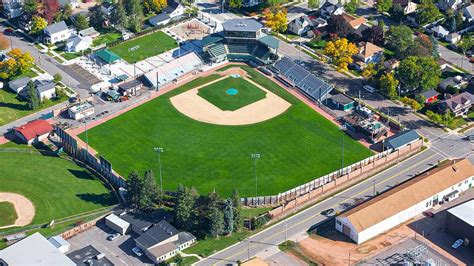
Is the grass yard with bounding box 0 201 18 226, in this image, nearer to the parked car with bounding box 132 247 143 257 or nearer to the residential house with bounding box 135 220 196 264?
the parked car with bounding box 132 247 143 257

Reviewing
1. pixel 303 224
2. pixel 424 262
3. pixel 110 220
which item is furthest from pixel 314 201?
pixel 110 220

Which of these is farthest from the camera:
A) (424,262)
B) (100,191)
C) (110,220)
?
(100,191)

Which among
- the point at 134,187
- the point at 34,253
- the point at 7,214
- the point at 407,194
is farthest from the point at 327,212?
the point at 7,214

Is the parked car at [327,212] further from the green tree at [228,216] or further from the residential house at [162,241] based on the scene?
the residential house at [162,241]

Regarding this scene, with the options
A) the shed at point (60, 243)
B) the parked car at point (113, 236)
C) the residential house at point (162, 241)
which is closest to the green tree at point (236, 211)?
the residential house at point (162, 241)

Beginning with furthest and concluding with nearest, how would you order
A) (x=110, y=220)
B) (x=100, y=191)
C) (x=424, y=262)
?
(x=100, y=191)
(x=110, y=220)
(x=424, y=262)

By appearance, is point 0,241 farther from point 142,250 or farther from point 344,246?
point 344,246

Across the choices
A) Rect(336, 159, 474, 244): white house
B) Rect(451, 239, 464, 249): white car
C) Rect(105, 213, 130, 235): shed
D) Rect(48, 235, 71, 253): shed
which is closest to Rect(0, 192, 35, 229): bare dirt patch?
Rect(48, 235, 71, 253): shed

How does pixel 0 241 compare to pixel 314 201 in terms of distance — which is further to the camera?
pixel 314 201
